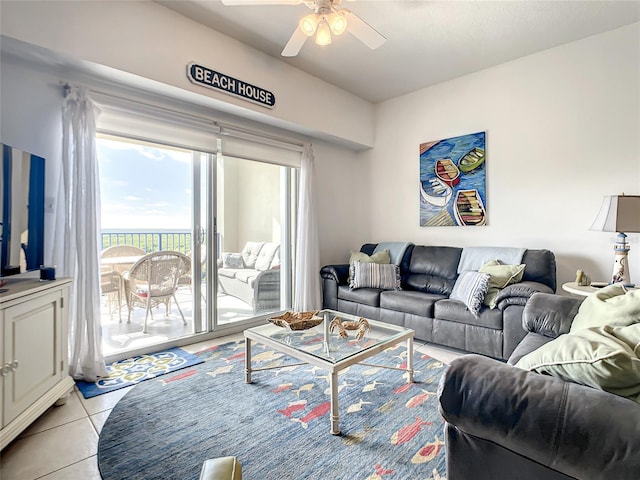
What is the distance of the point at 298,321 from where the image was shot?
7.48 feet

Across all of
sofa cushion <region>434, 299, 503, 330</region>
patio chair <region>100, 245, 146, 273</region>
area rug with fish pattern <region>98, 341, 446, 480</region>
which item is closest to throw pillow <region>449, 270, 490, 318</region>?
sofa cushion <region>434, 299, 503, 330</region>

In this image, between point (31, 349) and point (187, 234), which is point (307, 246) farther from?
point (31, 349)

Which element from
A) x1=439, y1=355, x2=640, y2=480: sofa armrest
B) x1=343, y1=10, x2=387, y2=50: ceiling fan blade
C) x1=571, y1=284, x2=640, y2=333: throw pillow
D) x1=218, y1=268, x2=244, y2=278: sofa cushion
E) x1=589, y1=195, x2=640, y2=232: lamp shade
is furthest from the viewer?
x1=218, y1=268, x2=244, y2=278: sofa cushion

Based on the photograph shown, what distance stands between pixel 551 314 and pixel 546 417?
4.06 ft

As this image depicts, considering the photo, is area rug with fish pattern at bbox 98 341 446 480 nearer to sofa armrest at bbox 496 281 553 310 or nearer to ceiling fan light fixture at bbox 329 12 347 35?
sofa armrest at bbox 496 281 553 310

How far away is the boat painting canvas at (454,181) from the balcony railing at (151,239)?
2682 mm

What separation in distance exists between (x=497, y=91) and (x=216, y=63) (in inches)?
110

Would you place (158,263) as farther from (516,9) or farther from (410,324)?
(516,9)

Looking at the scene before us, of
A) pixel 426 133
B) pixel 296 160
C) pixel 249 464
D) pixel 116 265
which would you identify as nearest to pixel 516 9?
pixel 426 133

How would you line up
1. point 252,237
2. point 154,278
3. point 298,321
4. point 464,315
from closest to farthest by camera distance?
point 298,321, point 464,315, point 154,278, point 252,237

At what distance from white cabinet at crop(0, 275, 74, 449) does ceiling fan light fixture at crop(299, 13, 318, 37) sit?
2.14m

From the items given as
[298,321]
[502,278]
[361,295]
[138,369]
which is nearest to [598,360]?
[298,321]

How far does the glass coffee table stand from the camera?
5.72 ft

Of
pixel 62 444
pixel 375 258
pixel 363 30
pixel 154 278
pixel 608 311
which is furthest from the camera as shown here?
pixel 375 258
